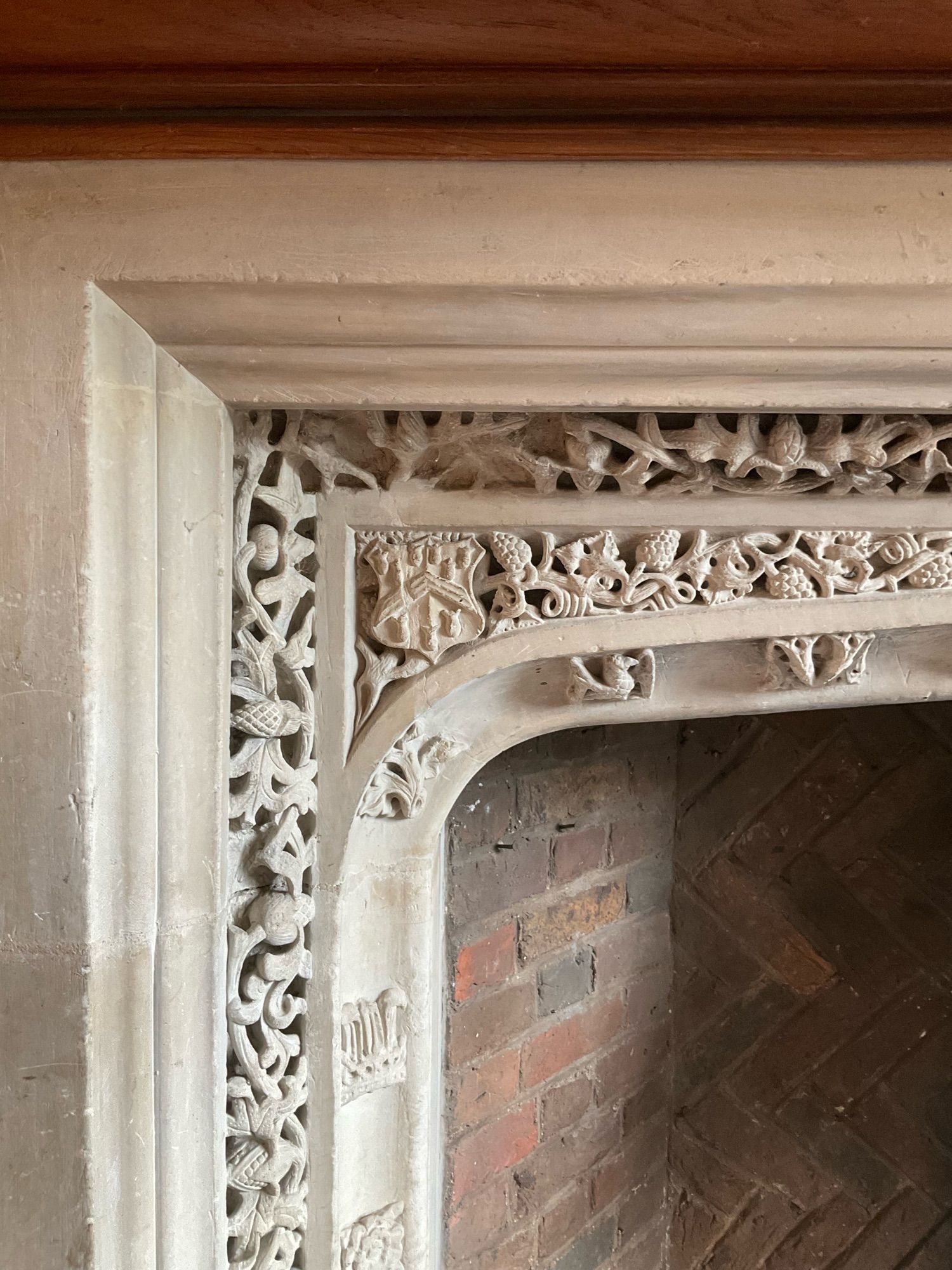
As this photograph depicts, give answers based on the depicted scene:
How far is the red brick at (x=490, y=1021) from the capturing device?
1257 millimetres

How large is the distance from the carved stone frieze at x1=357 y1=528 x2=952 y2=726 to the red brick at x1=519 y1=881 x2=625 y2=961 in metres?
0.57

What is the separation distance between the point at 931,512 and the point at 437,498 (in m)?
0.50

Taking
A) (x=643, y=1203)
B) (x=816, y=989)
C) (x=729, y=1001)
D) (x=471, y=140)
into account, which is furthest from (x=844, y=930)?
(x=471, y=140)

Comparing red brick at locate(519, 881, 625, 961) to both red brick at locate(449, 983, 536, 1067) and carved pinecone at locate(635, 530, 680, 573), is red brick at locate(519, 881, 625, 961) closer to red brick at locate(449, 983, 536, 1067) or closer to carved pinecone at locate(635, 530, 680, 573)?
red brick at locate(449, 983, 536, 1067)

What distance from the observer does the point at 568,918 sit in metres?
1.41

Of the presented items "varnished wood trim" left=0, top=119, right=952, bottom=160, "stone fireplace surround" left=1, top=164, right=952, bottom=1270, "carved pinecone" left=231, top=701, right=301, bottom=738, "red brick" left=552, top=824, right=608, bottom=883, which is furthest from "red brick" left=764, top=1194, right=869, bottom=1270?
"varnished wood trim" left=0, top=119, right=952, bottom=160

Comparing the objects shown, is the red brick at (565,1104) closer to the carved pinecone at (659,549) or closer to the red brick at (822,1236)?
the red brick at (822,1236)

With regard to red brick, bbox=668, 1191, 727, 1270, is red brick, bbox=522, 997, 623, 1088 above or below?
above

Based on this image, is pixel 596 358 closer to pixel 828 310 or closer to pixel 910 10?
pixel 828 310

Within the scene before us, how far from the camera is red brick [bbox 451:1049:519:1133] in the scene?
49.7 inches

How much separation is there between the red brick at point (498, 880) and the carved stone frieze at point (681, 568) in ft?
1.37

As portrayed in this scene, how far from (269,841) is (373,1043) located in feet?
0.94

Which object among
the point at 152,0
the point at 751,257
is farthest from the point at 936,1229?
the point at 152,0

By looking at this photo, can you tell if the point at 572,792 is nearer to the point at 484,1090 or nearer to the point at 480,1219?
the point at 484,1090
